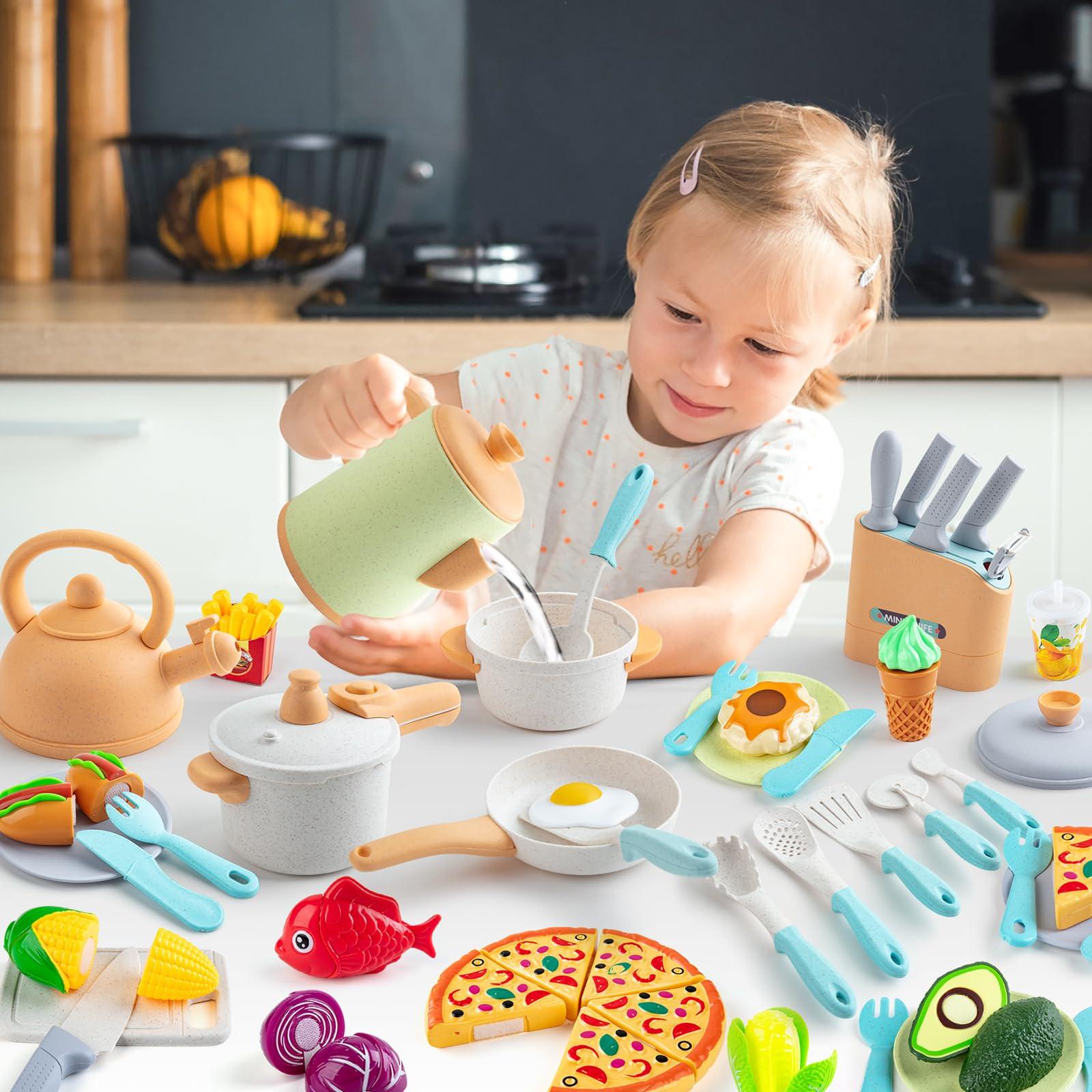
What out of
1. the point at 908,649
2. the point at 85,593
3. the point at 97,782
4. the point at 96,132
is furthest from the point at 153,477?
the point at 908,649

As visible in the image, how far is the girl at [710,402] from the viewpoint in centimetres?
112

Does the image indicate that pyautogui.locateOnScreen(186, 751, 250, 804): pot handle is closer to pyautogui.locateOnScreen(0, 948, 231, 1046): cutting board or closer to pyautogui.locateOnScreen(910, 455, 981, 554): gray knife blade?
pyautogui.locateOnScreen(0, 948, 231, 1046): cutting board

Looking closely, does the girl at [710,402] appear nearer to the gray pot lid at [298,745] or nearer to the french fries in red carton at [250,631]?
the french fries in red carton at [250,631]

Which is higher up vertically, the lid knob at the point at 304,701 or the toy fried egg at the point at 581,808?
the lid knob at the point at 304,701

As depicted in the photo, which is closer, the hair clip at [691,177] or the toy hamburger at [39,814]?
the toy hamburger at [39,814]

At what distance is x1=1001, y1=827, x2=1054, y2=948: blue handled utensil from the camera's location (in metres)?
0.75

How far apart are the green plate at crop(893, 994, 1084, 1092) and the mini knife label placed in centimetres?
44

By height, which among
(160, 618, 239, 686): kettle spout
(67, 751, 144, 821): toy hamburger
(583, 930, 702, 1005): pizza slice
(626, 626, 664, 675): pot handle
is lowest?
(583, 930, 702, 1005): pizza slice

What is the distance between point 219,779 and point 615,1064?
27 cm

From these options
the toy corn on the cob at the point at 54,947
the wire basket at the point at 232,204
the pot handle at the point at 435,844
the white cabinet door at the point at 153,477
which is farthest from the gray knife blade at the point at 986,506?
the wire basket at the point at 232,204

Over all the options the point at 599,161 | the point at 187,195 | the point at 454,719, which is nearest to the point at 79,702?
the point at 454,719

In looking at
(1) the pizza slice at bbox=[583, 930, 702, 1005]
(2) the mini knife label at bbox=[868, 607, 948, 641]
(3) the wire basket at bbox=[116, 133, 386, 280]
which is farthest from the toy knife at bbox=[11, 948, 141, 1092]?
(3) the wire basket at bbox=[116, 133, 386, 280]

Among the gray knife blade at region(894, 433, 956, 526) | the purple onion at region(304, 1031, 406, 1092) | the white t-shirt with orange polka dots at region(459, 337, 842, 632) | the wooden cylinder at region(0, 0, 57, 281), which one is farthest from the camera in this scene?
the wooden cylinder at region(0, 0, 57, 281)

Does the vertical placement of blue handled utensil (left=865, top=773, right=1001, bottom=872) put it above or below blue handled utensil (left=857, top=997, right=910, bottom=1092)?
above
